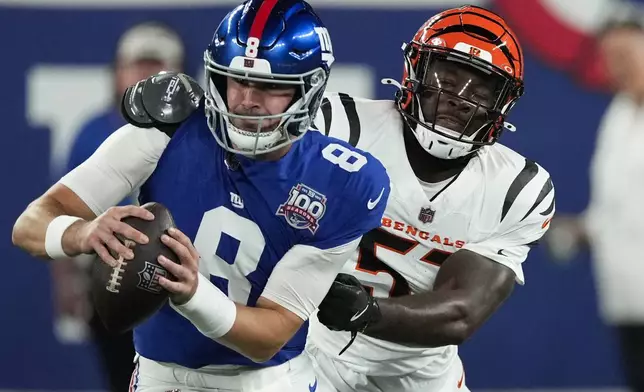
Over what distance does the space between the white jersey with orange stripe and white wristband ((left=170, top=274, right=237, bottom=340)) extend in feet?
2.63

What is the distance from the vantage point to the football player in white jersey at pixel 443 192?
3314 millimetres

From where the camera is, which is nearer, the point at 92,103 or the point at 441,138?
the point at 441,138

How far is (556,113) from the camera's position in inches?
225

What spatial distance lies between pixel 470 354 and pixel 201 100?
312 centimetres

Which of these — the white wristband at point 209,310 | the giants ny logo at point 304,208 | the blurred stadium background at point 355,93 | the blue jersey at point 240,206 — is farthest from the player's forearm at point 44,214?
A: the blurred stadium background at point 355,93

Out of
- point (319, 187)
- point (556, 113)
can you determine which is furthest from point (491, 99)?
point (556, 113)

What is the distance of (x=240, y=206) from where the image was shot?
9.20ft

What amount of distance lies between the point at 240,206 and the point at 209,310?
312 millimetres

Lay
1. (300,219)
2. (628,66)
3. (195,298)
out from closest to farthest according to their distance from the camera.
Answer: (195,298) → (300,219) → (628,66)

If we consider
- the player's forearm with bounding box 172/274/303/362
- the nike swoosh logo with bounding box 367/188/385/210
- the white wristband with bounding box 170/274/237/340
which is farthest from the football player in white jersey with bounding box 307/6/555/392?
A: the white wristband with bounding box 170/274/237/340

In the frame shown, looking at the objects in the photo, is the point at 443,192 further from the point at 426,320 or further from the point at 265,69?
the point at 265,69

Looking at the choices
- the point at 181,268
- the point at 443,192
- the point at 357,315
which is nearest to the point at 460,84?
the point at 443,192

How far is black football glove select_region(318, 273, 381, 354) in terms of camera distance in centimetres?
291

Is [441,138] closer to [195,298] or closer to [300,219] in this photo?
[300,219]
